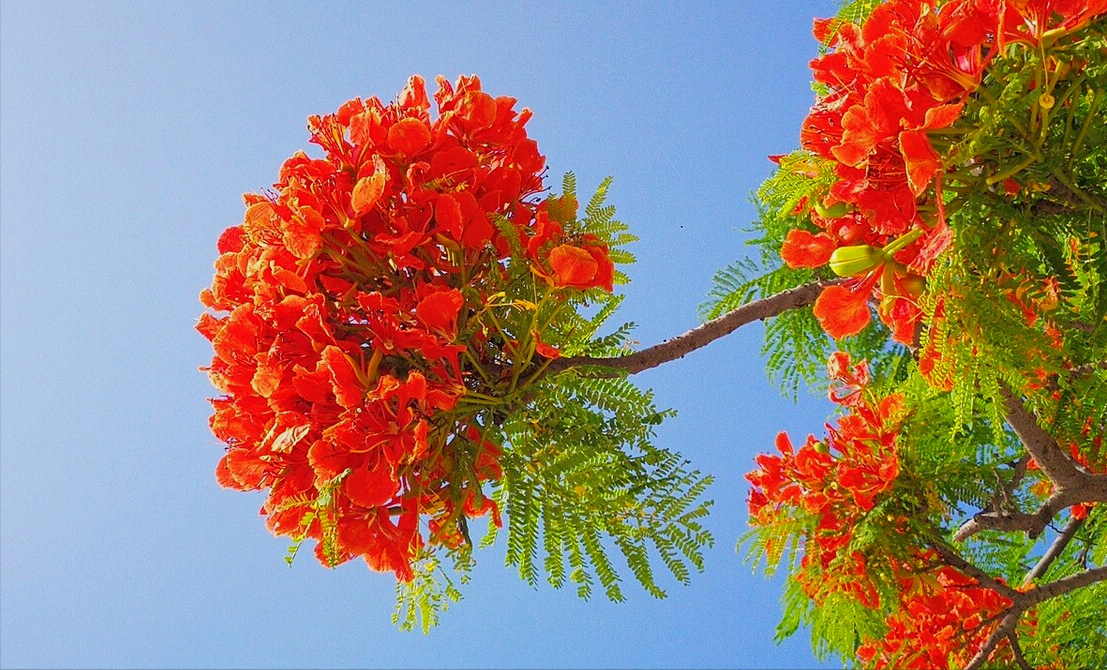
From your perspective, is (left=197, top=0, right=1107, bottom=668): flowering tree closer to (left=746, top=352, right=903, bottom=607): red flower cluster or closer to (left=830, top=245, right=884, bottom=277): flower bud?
(left=830, top=245, right=884, bottom=277): flower bud

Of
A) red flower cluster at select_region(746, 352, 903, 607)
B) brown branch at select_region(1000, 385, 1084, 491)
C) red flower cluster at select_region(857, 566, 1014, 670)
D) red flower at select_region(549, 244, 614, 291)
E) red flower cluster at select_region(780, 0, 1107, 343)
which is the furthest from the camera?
red flower cluster at select_region(857, 566, 1014, 670)

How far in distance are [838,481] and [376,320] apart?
158 centimetres

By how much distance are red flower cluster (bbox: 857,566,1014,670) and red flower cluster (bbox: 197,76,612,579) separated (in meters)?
1.81

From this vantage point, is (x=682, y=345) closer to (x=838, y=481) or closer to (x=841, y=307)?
(x=841, y=307)

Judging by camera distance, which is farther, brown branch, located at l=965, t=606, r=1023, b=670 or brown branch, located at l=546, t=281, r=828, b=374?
brown branch, located at l=965, t=606, r=1023, b=670

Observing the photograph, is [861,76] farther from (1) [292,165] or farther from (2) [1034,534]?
(2) [1034,534]

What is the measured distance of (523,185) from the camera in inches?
81.8

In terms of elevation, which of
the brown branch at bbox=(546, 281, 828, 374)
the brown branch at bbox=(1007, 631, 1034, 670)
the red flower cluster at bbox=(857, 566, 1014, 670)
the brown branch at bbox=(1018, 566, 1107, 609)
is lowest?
the brown branch at bbox=(1007, 631, 1034, 670)

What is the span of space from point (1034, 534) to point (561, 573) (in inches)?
63.1

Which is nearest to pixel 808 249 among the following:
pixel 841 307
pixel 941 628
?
pixel 841 307

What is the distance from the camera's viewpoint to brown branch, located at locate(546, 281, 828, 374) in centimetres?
198

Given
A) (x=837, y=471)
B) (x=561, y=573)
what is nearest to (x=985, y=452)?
(x=837, y=471)

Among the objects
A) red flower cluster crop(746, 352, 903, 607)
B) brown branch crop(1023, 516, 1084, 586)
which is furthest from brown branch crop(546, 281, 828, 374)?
brown branch crop(1023, 516, 1084, 586)

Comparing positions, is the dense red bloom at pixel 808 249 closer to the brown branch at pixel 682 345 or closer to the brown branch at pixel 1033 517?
the brown branch at pixel 682 345
